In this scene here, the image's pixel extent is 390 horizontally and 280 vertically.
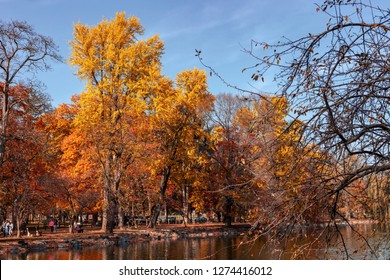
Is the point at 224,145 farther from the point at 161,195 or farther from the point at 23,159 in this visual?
the point at 23,159

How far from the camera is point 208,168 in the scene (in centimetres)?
3834

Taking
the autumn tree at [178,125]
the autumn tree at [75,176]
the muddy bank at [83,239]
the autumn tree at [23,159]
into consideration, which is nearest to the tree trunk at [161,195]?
the autumn tree at [178,125]

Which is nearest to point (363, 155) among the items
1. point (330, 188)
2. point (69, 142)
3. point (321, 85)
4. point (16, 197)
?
point (330, 188)

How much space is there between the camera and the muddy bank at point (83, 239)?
64.7 ft

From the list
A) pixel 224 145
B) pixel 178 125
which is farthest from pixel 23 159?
pixel 224 145

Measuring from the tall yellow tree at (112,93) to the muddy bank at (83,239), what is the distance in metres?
1.96

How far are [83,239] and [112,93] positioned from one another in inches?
369

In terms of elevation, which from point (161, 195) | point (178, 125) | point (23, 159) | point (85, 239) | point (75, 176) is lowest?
point (85, 239)

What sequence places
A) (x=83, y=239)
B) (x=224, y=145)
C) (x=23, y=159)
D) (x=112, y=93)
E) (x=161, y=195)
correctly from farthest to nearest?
(x=224, y=145) → (x=161, y=195) → (x=112, y=93) → (x=23, y=159) → (x=83, y=239)

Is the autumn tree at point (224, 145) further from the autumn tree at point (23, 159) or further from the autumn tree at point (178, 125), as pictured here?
the autumn tree at point (23, 159)

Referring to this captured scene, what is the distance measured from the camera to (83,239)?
2361cm

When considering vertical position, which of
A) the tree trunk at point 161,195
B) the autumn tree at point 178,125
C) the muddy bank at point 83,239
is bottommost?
the muddy bank at point 83,239

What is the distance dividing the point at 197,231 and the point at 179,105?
9.75 metres

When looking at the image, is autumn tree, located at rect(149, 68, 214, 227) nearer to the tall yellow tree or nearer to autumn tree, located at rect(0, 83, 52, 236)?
the tall yellow tree
